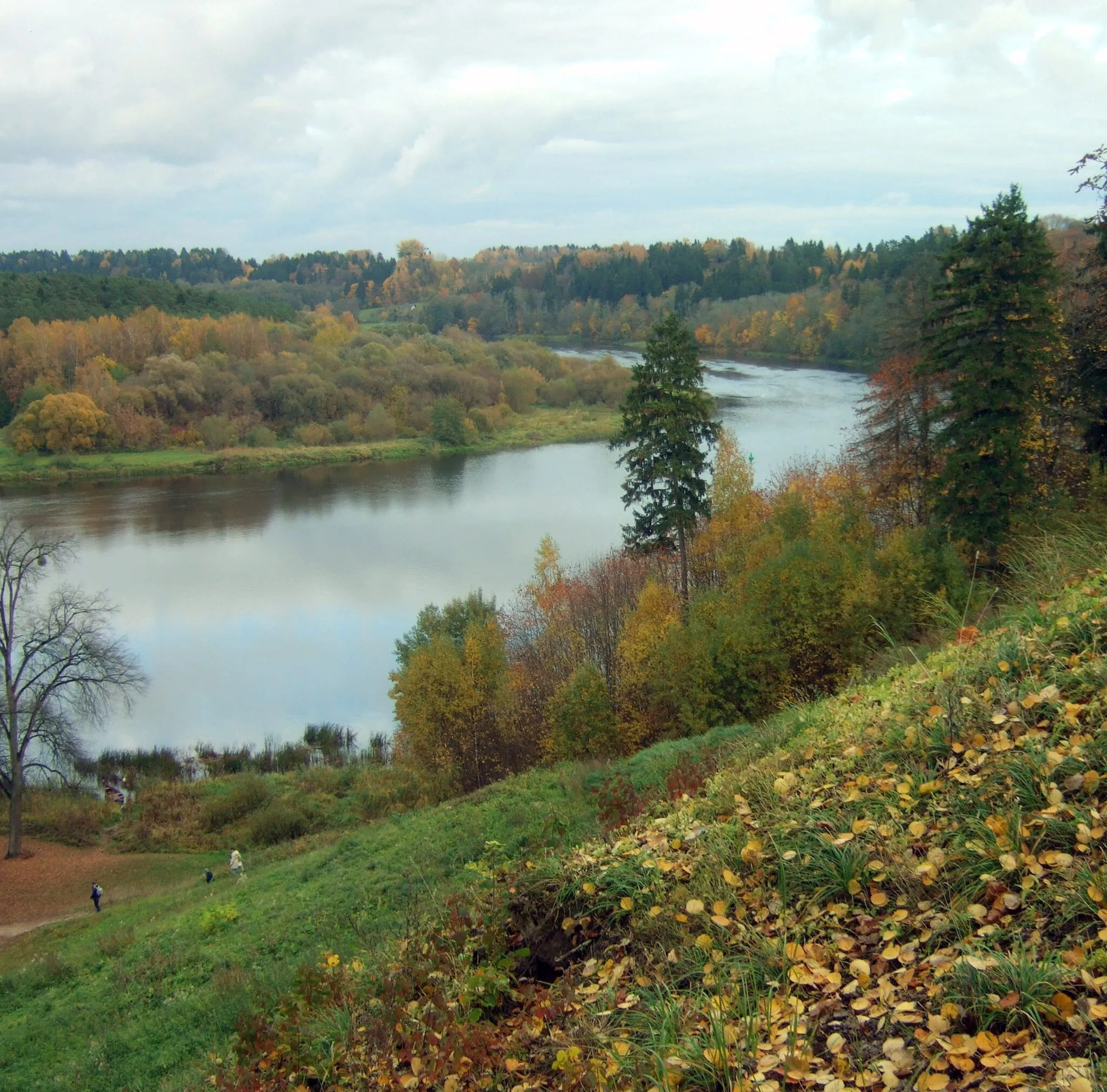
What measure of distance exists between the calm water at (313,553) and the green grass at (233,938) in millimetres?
12240

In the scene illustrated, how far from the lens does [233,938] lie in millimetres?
8930

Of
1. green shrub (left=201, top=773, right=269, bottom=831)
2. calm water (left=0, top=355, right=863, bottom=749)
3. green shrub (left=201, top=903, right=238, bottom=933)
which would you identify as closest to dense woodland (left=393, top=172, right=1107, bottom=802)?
green shrub (left=201, top=773, right=269, bottom=831)

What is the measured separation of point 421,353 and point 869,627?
6782 centimetres

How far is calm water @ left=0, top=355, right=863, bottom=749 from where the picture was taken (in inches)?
979

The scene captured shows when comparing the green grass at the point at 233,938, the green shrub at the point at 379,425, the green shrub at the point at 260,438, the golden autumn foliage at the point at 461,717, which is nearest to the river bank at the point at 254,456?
the green shrub at the point at 379,425

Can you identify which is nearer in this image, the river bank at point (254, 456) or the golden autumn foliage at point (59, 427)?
the river bank at point (254, 456)

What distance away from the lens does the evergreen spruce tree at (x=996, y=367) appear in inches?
586

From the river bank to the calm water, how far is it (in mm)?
2490

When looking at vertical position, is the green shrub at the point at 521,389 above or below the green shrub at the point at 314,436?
above

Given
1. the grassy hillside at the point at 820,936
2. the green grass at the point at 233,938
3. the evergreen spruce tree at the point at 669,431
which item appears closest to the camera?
the grassy hillside at the point at 820,936

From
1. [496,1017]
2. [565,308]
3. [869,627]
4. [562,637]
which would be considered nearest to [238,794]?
[562,637]

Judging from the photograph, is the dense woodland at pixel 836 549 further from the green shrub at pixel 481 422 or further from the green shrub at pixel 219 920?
the green shrub at pixel 481 422

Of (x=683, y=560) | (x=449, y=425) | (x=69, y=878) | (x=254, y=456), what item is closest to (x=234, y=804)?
(x=69, y=878)

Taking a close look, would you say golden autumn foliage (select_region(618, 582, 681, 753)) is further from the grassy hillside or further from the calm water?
the grassy hillside
